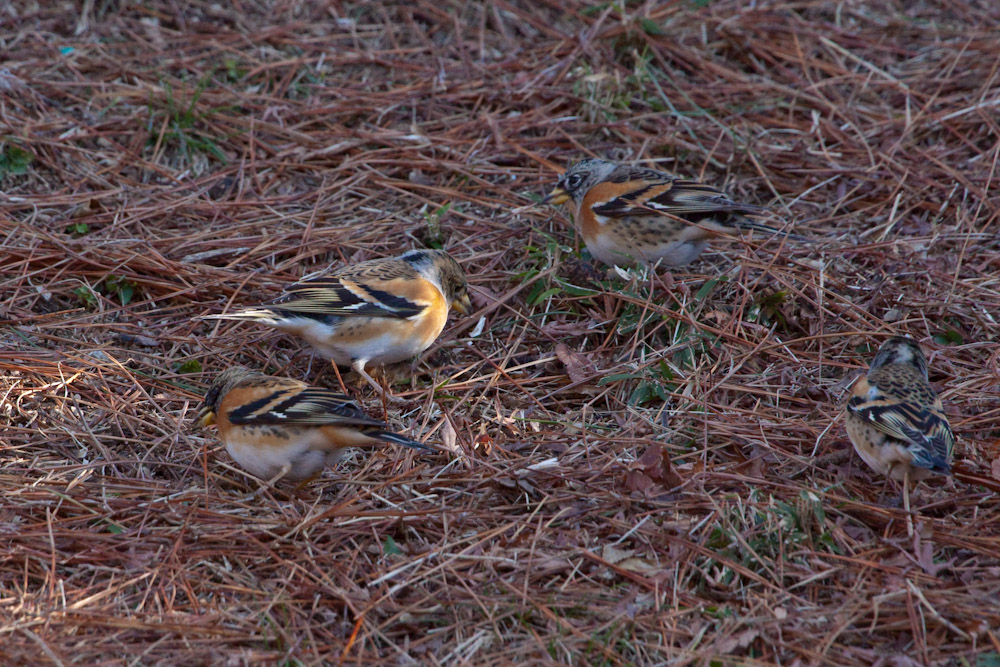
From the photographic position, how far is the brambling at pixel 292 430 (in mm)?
4297

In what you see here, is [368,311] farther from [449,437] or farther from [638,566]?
[638,566]

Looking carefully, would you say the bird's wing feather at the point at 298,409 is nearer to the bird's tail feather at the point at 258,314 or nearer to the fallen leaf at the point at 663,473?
the bird's tail feather at the point at 258,314

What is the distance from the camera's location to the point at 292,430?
170 inches

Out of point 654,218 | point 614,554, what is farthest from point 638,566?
point 654,218

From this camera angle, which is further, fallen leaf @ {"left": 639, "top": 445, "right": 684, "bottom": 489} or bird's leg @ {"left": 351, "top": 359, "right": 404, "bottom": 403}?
bird's leg @ {"left": 351, "top": 359, "right": 404, "bottom": 403}

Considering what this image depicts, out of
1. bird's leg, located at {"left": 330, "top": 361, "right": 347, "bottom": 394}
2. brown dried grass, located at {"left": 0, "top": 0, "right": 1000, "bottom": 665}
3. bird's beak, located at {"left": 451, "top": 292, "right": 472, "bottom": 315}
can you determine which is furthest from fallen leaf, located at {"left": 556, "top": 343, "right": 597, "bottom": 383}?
bird's leg, located at {"left": 330, "top": 361, "right": 347, "bottom": 394}

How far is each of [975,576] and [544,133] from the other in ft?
15.4

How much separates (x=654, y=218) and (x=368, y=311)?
1.87m

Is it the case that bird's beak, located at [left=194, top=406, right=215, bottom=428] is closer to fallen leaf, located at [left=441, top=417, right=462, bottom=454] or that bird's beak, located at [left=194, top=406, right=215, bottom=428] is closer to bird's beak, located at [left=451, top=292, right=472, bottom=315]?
fallen leaf, located at [left=441, top=417, right=462, bottom=454]

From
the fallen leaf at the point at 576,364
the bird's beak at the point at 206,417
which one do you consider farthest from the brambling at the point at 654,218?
the bird's beak at the point at 206,417

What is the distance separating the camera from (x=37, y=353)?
17.0 feet

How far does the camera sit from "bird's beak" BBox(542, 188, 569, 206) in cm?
632

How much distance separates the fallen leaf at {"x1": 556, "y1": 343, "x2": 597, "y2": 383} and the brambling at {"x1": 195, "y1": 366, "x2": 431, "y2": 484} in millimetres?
1234

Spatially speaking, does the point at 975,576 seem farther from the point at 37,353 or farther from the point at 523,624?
the point at 37,353
